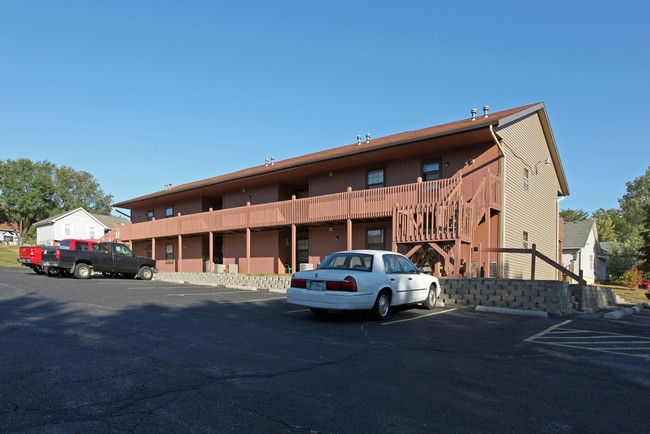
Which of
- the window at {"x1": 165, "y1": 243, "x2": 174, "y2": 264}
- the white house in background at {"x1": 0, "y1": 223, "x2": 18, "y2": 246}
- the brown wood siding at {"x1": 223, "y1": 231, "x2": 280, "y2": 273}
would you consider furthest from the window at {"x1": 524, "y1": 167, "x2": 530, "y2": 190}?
the white house in background at {"x1": 0, "y1": 223, "x2": 18, "y2": 246}

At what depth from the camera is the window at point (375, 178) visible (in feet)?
63.8

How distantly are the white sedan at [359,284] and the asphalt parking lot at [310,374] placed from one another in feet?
1.51

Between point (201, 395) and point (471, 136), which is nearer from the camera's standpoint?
point (201, 395)

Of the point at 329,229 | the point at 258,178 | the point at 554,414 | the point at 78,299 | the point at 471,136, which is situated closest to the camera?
the point at 554,414

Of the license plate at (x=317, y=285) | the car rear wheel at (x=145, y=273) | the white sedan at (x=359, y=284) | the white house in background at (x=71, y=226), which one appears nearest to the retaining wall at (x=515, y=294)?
the white sedan at (x=359, y=284)

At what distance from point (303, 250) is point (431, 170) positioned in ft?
27.6

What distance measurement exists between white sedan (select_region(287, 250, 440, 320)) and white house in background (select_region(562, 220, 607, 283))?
3504cm

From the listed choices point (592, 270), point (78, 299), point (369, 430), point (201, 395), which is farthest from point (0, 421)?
point (592, 270)

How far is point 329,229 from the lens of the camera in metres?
21.0

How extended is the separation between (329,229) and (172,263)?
48.6 feet

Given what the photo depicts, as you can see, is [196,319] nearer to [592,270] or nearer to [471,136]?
[471,136]

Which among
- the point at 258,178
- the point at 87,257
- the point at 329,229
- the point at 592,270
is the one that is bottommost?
the point at 592,270

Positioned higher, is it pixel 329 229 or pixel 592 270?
pixel 329 229

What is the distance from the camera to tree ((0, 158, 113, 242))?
2857 inches
